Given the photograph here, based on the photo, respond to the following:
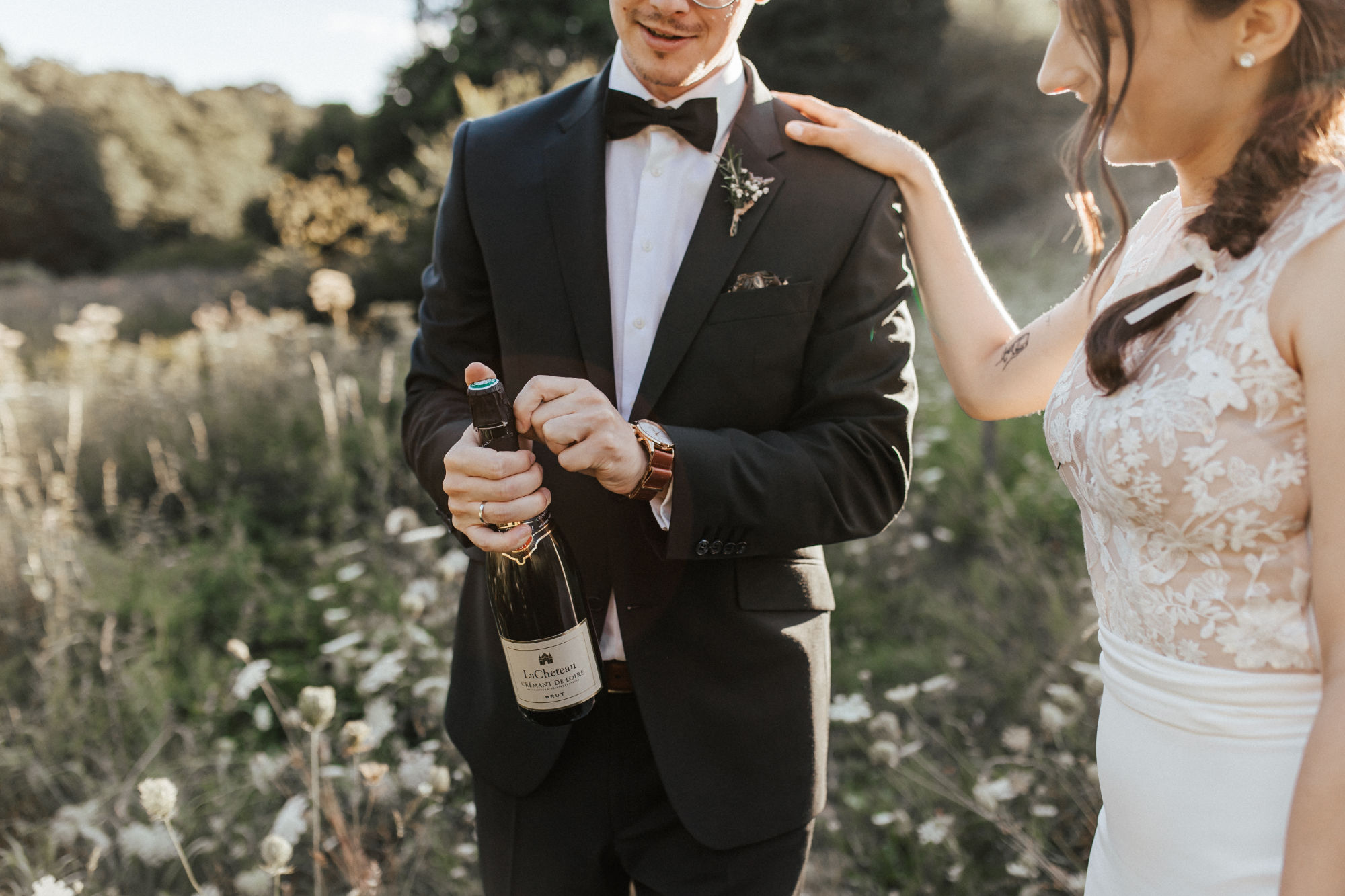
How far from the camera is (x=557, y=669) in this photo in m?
1.55

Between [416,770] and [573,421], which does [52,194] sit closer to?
[416,770]

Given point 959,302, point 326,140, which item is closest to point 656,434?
point 959,302

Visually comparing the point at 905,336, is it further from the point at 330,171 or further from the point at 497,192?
the point at 330,171

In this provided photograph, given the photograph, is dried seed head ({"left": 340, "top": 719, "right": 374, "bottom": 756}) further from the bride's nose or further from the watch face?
the bride's nose

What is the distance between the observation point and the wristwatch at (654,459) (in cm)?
154

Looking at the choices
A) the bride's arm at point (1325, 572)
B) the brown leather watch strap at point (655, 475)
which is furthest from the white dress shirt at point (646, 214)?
the bride's arm at point (1325, 572)

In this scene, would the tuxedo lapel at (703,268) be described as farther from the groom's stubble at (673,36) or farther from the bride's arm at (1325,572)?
the bride's arm at (1325,572)

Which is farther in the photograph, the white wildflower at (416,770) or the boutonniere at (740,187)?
the white wildflower at (416,770)

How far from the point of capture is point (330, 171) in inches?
1061

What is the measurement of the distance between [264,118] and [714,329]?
1706 inches

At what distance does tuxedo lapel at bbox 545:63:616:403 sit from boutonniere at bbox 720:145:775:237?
263mm

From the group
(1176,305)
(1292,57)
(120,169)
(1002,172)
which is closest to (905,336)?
(1176,305)

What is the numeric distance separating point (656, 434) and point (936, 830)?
5.73ft

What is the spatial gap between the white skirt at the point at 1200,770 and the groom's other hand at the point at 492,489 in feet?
3.32
